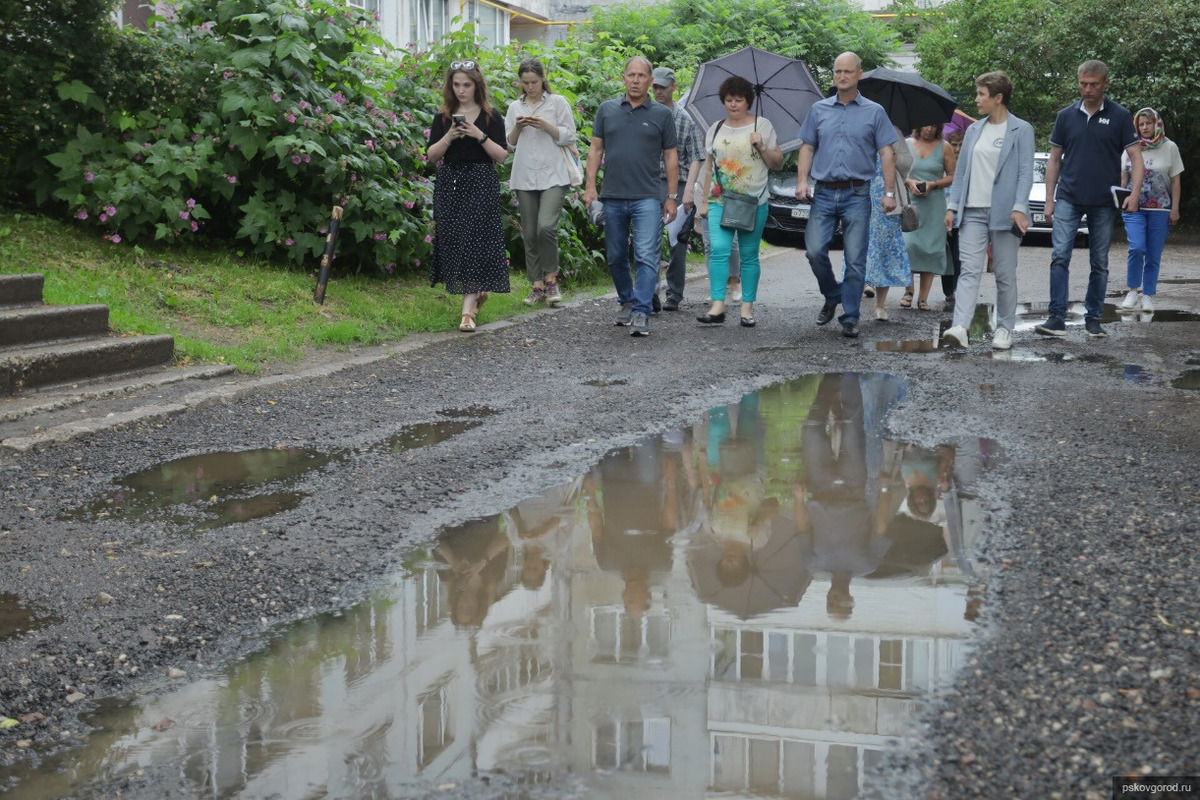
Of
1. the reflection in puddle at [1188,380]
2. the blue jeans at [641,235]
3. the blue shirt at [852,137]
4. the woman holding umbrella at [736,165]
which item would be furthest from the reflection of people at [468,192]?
the reflection in puddle at [1188,380]

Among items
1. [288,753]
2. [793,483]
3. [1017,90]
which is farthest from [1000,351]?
[1017,90]

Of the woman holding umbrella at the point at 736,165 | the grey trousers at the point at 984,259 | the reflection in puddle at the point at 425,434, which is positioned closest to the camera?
the reflection in puddle at the point at 425,434

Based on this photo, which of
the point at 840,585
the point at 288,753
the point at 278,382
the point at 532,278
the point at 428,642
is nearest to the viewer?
the point at 288,753

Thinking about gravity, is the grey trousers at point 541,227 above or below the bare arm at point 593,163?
below

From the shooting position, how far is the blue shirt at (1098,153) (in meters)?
9.94

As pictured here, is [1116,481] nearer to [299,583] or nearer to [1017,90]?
[299,583]

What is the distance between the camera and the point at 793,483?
5.73 metres

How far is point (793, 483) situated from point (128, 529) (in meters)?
2.75

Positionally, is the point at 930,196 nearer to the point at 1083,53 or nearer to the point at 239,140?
the point at 239,140

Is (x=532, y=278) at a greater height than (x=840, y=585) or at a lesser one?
greater

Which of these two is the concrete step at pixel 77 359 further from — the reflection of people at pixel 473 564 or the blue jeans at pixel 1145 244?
the blue jeans at pixel 1145 244

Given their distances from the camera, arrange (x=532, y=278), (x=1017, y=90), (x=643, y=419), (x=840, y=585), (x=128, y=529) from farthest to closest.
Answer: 1. (x=1017, y=90)
2. (x=532, y=278)
3. (x=643, y=419)
4. (x=128, y=529)
5. (x=840, y=585)

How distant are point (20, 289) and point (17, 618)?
4609 mm

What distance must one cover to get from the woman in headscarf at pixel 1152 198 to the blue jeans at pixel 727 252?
350cm
